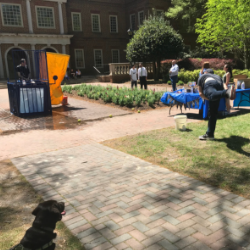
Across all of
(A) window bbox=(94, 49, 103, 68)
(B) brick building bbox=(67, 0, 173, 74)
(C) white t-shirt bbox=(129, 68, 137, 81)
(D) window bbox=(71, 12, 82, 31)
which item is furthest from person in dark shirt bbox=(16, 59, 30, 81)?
(A) window bbox=(94, 49, 103, 68)

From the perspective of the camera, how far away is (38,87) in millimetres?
10867

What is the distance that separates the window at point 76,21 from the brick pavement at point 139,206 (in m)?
29.5

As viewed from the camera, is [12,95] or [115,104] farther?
[115,104]

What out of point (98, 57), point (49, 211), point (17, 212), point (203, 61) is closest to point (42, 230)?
point (49, 211)

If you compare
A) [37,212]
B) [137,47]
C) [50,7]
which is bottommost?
[37,212]

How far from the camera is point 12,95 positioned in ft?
36.6

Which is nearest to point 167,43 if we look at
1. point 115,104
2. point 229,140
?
point 115,104

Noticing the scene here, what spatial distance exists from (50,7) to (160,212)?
3135 centimetres

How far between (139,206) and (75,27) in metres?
31.7

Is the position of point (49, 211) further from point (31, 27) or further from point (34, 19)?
point (34, 19)

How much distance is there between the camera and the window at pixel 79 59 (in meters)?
32.4

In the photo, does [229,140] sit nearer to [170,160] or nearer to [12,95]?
[170,160]

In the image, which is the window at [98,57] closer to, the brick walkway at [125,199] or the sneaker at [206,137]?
the brick walkway at [125,199]

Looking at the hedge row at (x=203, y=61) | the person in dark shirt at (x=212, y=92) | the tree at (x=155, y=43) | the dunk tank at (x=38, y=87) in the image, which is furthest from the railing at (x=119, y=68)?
the person in dark shirt at (x=212, y=92)
